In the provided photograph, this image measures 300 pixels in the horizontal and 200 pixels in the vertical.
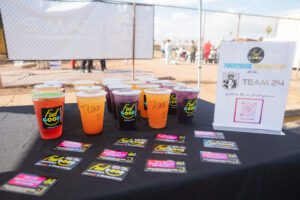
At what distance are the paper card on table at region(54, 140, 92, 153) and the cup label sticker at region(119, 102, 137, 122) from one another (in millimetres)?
214

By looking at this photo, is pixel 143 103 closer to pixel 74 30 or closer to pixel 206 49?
pixel 74 30

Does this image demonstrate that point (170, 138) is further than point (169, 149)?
Yes

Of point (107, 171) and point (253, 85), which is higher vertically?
point (253, 85)

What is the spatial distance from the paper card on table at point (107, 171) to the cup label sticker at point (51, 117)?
30 cm

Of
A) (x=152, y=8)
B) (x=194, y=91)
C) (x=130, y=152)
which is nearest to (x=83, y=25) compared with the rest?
(x=152, y=8)

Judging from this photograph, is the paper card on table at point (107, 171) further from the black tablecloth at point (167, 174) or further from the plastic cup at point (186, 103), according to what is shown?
the plastic cup at point (186, 103)

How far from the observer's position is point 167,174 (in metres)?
0.62

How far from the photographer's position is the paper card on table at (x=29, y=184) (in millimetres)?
525

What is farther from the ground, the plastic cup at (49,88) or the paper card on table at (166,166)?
the plastic cup at (49,88)

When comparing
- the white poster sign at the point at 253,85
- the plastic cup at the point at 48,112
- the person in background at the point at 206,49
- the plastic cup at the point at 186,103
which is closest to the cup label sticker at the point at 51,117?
the plastic cup at the point at 48,112

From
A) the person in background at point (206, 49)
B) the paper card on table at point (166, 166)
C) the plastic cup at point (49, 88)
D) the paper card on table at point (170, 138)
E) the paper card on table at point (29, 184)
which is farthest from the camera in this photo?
the person in background at point (206, 49)

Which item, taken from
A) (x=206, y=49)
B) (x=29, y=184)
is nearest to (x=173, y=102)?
(x=29, y=184)

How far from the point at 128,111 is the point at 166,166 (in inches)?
14.1

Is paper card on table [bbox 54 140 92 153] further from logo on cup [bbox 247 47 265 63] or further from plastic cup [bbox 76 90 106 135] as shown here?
logo on cup [bbox 247 47 265 63]
